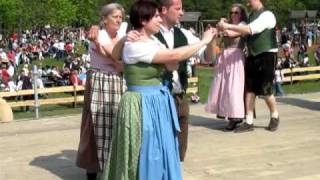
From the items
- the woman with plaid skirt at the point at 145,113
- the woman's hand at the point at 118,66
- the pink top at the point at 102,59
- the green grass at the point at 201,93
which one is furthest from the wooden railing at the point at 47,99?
the woman with plaid skirt at the point at 145,113

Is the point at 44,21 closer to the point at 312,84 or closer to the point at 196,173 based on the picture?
the point at 312,84

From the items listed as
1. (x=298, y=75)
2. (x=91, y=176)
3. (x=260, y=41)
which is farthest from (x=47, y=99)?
(x=298, y=75)

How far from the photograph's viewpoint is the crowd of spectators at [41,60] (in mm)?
16797

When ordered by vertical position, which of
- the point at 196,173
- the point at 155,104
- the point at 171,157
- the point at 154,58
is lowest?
the point at 196,173

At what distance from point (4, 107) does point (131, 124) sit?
6.31 meters

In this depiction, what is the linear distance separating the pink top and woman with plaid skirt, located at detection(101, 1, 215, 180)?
1.07m

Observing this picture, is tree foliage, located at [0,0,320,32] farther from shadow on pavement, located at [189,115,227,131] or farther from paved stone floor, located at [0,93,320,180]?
paved stone floor, located at [0,93,320,180]

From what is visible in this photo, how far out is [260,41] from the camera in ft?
26.4

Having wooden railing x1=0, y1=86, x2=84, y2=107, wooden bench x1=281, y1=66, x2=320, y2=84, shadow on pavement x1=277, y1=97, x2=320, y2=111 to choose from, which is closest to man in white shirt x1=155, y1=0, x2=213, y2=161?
shadow on pavement x1=277, y1=97, x2=320, y2=111

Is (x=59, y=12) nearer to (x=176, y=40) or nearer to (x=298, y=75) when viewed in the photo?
(x=298, y=75)


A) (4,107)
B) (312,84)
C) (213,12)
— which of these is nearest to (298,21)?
(213,12)

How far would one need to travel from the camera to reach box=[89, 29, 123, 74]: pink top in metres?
5.58

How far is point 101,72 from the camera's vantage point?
5.66m

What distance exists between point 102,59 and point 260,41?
300cm
